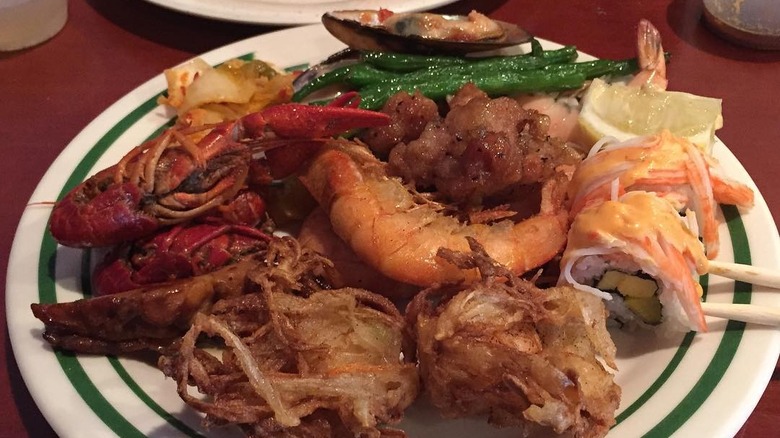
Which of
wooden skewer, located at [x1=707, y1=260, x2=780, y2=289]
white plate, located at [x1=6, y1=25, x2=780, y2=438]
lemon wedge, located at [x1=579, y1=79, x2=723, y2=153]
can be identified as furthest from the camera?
lemon wedge, located at [x1=579, y1=79, x2=723, y2=153]

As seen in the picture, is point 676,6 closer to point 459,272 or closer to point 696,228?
point 696,228

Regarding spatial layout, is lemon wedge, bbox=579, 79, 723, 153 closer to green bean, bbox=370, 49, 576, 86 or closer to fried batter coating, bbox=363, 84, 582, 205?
fried batter coating, bbox=363, 84, 582, 205

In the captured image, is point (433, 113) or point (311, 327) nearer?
point (311, 327)

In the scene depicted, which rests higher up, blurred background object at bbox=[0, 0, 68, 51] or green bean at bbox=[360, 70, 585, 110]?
blurred background object at bbox=[0, 0, 68, 51]

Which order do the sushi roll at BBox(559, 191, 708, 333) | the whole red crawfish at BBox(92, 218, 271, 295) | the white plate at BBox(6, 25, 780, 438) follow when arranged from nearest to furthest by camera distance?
the white plate at BBox(6, 25, 780, 438) < the sushi roll at BBox(559, 191, 708, 333) < the whole red crawfish at BBox(92, 218, 271, 295)

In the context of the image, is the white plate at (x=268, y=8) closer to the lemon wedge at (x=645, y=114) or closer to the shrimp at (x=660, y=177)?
the lemon wedge at (x=645, y=114)

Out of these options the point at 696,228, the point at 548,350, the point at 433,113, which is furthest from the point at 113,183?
the point at 696,228

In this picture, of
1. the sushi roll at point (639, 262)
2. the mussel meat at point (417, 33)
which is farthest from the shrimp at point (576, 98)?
the sushi roll at point (639, 262)

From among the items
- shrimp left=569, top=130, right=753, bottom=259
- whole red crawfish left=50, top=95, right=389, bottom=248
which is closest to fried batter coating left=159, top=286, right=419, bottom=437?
whole red crawfish left=50, top=95, right=389, bottom=248
